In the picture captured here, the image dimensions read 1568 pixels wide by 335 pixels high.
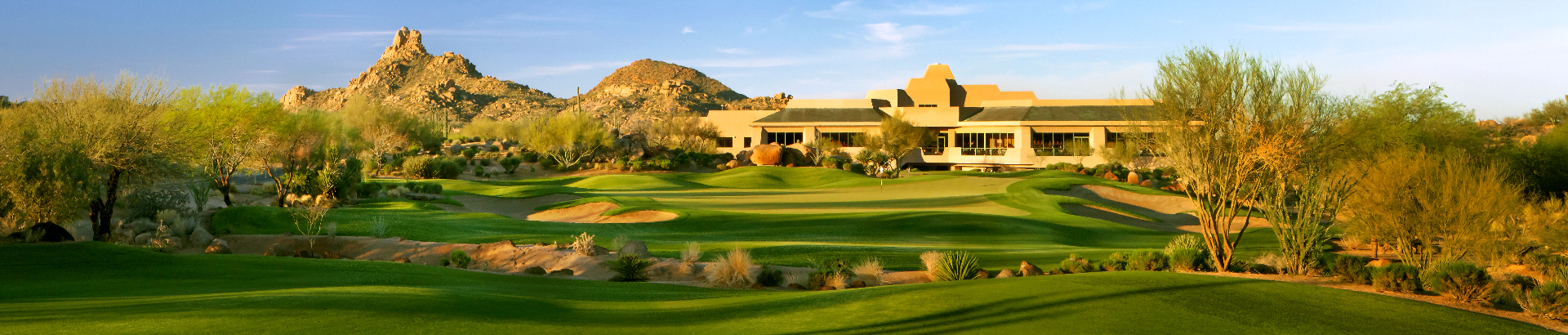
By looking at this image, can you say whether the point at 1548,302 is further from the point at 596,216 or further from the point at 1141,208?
the point at 1141,208

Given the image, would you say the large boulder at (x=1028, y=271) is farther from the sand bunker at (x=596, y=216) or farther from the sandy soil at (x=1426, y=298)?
the sand bunker at (x=596, y=216)

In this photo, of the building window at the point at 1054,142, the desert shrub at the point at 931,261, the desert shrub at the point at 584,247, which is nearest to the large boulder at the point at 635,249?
the desert shrub at the point at 584,247

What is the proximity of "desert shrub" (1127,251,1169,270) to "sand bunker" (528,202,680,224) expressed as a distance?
1375cm

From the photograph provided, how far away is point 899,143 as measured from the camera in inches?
2197

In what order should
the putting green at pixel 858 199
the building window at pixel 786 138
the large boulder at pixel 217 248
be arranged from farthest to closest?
the building window at pixel 786 138 → the putting green at pixel 858 199 → the large boulder at pixel 217 248

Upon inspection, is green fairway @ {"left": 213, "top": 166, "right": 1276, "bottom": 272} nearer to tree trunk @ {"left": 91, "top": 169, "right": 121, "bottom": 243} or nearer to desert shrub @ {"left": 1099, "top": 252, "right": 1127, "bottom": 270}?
desert shrub @ {"left": 1099, "top": 252, "right": 1127, "bottom": 270}

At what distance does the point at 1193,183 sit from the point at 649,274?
8.59 meters

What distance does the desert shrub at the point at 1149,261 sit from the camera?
1320 cm

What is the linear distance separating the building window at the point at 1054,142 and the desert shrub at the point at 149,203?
47.9 meters

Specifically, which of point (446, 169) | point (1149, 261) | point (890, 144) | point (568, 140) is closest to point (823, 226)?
point (1149, 261)

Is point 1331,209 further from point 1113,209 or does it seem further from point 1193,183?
point 1113,209

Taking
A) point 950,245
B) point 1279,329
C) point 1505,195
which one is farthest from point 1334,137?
point 1279,329

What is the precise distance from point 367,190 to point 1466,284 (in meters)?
29.9

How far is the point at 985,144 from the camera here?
61.0 meters
